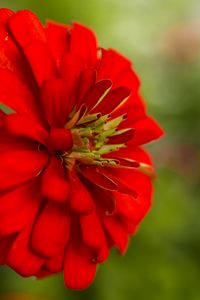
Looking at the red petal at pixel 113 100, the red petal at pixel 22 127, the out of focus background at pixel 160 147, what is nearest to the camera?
the red petal at pixel 22 127

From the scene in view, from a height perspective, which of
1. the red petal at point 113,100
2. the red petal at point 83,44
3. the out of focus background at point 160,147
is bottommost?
the out of focus background at point 160,147

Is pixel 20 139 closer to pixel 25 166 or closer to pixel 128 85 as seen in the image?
pixel 25 166

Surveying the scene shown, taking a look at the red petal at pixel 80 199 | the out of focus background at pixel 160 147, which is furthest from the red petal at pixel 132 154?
the out of focus background at pixel 160 147

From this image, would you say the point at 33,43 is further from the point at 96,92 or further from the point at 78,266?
the point at 78,266

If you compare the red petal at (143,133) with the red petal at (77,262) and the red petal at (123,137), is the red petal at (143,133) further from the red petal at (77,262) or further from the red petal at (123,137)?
the red petal at (77,262)

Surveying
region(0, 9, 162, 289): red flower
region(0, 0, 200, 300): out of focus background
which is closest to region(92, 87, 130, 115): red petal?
region(0, 9, 162, 289): red flower

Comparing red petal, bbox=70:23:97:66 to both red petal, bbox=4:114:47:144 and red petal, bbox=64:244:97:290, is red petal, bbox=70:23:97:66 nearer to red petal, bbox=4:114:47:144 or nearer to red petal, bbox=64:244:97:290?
red petal, bbox=4:114:47:144

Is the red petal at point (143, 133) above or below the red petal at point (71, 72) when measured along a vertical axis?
below

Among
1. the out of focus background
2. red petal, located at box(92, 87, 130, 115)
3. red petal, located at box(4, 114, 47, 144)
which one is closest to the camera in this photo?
red petal, located at box(4, 114, 47, 144)

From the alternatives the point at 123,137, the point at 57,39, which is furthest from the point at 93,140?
the point at 57,39
